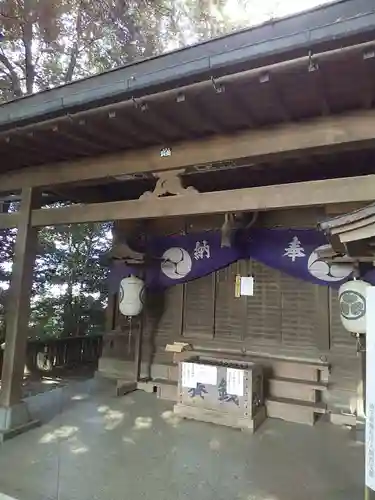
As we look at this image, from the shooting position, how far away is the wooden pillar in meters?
4.61

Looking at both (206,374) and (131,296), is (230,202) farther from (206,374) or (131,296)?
(131,296)

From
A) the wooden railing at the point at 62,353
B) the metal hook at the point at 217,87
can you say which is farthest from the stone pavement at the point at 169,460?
the metal hook at the point at 217,87

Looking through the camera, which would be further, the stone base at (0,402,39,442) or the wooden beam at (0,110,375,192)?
the stone base at (0,402,39,442)

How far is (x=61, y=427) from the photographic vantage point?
4.83 metres

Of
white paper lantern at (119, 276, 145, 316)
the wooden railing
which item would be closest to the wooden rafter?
white paper lantern at (119, 276, 145, 316)

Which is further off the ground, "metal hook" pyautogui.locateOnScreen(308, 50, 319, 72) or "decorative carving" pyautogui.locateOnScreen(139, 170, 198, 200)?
"metal hook" pyautogui.locateOnScreen(308, 50, 319, 72)

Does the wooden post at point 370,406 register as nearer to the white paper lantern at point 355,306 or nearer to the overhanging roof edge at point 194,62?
the overhanging roof edge at point 194,62

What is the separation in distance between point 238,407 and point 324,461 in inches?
50.0

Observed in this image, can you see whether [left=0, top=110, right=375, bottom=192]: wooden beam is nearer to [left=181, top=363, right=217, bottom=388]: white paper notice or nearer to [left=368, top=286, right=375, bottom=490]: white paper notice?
[left=368, top=286, right=375, bottom=490]: white paper notice

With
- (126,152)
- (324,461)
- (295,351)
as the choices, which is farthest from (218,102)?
(295,351)

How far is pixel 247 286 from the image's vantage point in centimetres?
632

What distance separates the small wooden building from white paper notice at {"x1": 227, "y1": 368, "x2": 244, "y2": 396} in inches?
30.8

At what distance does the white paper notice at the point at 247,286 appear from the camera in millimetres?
6305

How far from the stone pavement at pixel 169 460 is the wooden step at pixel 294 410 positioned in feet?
0.61
